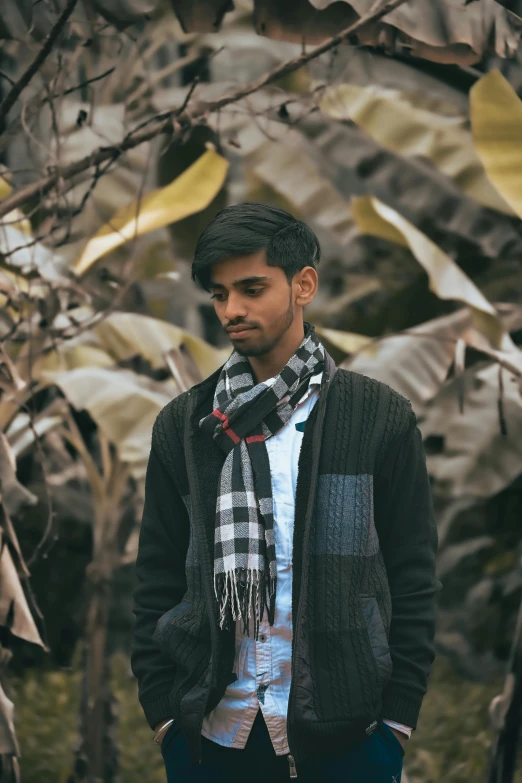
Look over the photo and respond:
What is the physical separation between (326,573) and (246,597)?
15cm

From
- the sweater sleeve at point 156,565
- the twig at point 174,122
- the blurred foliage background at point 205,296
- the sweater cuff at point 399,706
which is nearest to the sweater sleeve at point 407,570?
the sweater cuff at point 399,706

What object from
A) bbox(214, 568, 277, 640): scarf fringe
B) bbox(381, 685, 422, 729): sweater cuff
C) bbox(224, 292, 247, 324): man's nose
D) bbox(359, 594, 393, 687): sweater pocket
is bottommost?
bbox(381, 685, 422, 729): sweater cuff

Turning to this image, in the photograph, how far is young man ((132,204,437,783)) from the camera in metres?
1.91

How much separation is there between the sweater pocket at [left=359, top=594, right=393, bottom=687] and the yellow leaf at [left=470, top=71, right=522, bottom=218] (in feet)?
8.93

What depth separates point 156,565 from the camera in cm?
213

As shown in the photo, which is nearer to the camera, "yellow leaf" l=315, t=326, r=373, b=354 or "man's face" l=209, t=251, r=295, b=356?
"man's face" l=209, t=251, r=295, b=356

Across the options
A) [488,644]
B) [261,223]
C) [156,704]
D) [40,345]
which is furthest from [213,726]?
[488,644]

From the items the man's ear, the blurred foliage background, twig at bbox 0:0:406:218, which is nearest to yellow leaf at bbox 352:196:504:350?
the blurred foliage background

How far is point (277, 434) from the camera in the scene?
2004 mm

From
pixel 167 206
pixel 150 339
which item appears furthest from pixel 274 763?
pixel 167 206

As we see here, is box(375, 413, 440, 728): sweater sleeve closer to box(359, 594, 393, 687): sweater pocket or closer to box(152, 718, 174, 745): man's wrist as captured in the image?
box(359, 594, 393, 687): sweater pocket

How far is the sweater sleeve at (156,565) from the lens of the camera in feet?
6.91

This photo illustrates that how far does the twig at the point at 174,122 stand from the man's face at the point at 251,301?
1218 millimetres

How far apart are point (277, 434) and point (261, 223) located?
0.38 metres
